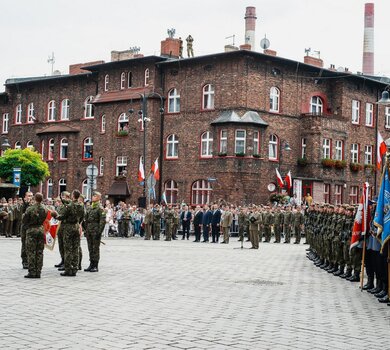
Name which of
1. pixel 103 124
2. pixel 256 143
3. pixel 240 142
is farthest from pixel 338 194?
pixel 103 124

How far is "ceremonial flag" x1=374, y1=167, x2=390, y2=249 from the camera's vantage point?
41.5 feet

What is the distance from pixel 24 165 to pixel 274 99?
18387 mm

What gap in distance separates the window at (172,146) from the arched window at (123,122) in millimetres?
3461

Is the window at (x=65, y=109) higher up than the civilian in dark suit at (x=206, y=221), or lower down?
higher up

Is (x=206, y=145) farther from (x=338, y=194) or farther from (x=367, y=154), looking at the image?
(x=367, y=154)

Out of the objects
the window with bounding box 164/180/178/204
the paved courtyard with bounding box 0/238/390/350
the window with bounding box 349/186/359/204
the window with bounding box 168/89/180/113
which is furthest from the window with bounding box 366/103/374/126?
the paved courtyard with bounding box 0/238/390/350

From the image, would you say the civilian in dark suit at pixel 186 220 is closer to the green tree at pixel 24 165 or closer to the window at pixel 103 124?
the window at pixel 103 124

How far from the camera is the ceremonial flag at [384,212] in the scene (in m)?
12.6

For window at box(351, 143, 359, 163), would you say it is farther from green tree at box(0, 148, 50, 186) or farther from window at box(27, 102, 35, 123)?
window at box(27, 102, 35, 123)

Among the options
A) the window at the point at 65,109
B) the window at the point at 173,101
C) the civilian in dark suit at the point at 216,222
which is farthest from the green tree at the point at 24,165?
the civilian in dark suit at the point at 216,222

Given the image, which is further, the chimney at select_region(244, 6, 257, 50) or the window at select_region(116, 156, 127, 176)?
the chimney at select_region(244, 6, 257, 50)

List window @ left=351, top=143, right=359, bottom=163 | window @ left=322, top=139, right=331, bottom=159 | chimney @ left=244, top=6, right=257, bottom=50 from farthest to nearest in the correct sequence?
chimney @ left=244, top=6, right=257, bottom=50 < window @ left=351, top=143, right=359, bottom=163 < window @ left=322, top=139, right=331, bottom=159

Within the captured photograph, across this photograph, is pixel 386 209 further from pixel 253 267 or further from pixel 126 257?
pixel 126 257

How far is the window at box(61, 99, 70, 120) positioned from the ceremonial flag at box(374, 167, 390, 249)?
1847 inches
